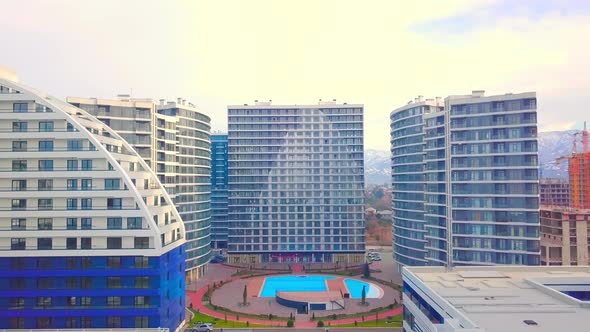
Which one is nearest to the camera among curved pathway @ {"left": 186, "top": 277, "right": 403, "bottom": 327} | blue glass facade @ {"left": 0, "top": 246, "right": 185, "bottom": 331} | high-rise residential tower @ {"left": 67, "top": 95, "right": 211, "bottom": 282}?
blue glass facade @ {"left": 0, "top": 246, "right": 185, "bottom": 331}

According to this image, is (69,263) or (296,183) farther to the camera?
(296,183)

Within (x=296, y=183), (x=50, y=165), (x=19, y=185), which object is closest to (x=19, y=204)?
(x=19, y=185)

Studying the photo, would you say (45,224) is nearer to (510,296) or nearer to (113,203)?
(113,203)

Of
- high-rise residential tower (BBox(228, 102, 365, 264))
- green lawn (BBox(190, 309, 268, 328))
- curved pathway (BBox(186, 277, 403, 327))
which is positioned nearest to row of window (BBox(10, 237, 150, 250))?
green lawn (BBox(190, 309, 268, 328))

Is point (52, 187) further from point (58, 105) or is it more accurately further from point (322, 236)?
point (322, 236)

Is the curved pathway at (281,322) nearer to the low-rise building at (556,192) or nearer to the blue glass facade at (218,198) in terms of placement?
the blue glass facade at (218,198)

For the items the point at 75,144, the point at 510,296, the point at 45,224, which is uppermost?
the point at 75,144

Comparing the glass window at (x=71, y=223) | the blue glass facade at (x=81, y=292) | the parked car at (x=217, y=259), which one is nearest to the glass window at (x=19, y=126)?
the glass window at (x=71, y=223)

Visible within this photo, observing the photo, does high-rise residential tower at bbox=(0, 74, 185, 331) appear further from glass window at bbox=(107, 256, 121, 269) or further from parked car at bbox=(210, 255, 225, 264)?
parked car at bbox=(210, 255, 225, 264)
